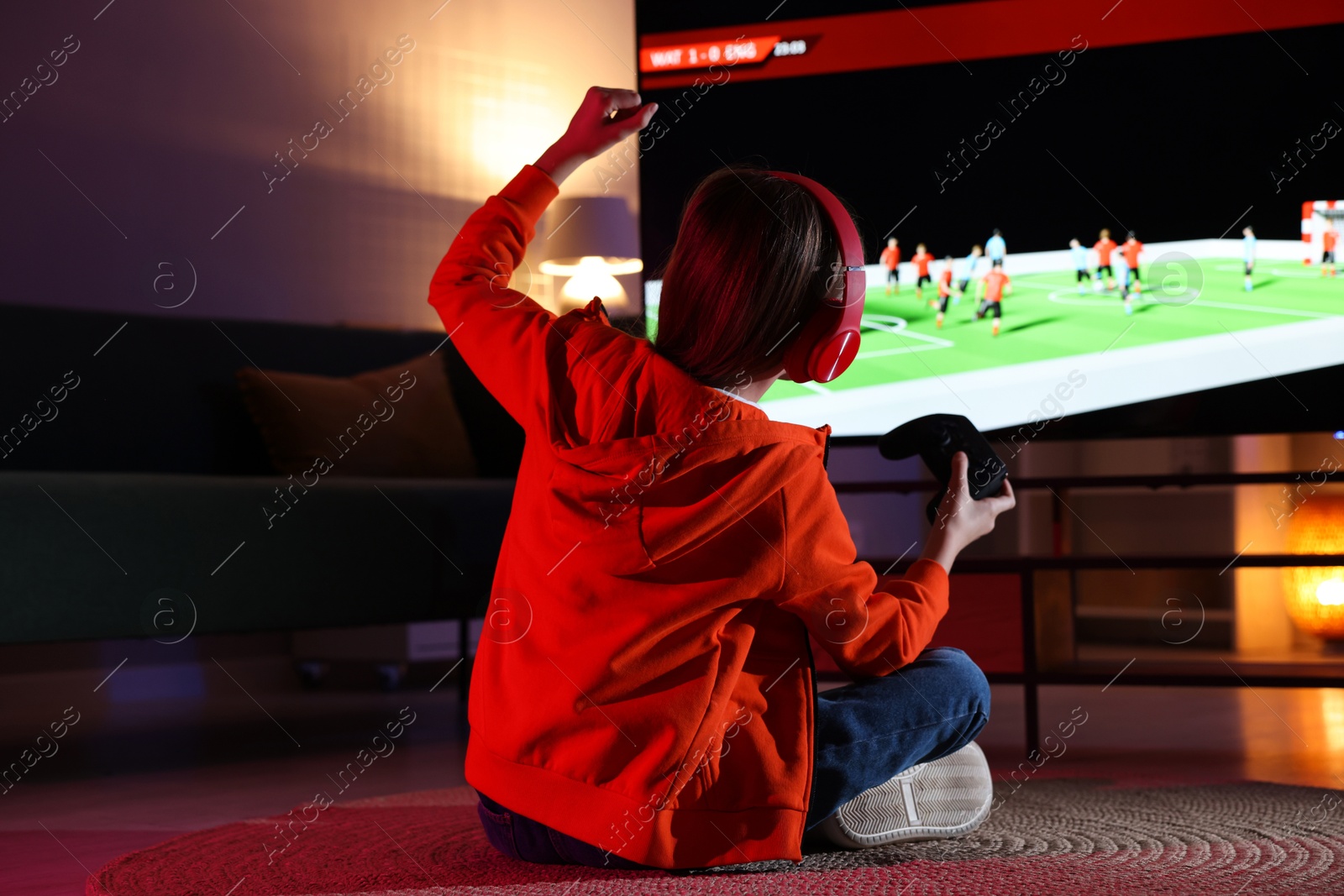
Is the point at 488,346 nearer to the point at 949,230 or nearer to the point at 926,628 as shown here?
the point at 926,628

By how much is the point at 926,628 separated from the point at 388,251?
3.20 m

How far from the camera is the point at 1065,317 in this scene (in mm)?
2387

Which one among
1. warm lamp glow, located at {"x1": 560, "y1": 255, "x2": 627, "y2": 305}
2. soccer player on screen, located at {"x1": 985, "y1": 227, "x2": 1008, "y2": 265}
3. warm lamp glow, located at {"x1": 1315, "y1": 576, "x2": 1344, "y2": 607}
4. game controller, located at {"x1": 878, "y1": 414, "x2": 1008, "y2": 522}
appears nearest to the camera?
game controller, located at {"x1": 878, "y1": 414, "x2": 1008, "y2": 522}

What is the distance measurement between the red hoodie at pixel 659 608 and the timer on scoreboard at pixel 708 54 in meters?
1.61

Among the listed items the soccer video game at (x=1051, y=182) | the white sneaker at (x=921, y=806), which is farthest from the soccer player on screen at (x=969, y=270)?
the white sneaker at (x=921, y=806)

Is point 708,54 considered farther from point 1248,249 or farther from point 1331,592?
point 1331,592

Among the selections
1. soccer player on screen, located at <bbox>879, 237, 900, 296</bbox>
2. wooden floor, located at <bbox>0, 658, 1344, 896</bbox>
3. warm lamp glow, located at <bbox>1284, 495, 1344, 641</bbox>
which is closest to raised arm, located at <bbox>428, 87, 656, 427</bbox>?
wooden floor, located at <bbox>0, 658, 1344, 896</bbox>

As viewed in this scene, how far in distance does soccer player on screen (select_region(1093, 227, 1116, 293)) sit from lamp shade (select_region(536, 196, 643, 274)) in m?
1.74

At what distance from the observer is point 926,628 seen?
111 centimetres

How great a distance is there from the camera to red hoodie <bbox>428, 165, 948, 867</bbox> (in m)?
1.00

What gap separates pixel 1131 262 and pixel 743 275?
1.58 meters

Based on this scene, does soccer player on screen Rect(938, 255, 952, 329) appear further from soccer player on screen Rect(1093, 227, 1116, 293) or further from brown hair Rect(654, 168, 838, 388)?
brown hair Rect(654, 168, 838, 388)

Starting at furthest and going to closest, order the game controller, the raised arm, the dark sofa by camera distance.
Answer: the dark sofa < the game controller < the raised arm

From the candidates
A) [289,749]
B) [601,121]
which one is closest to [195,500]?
[289,749]
